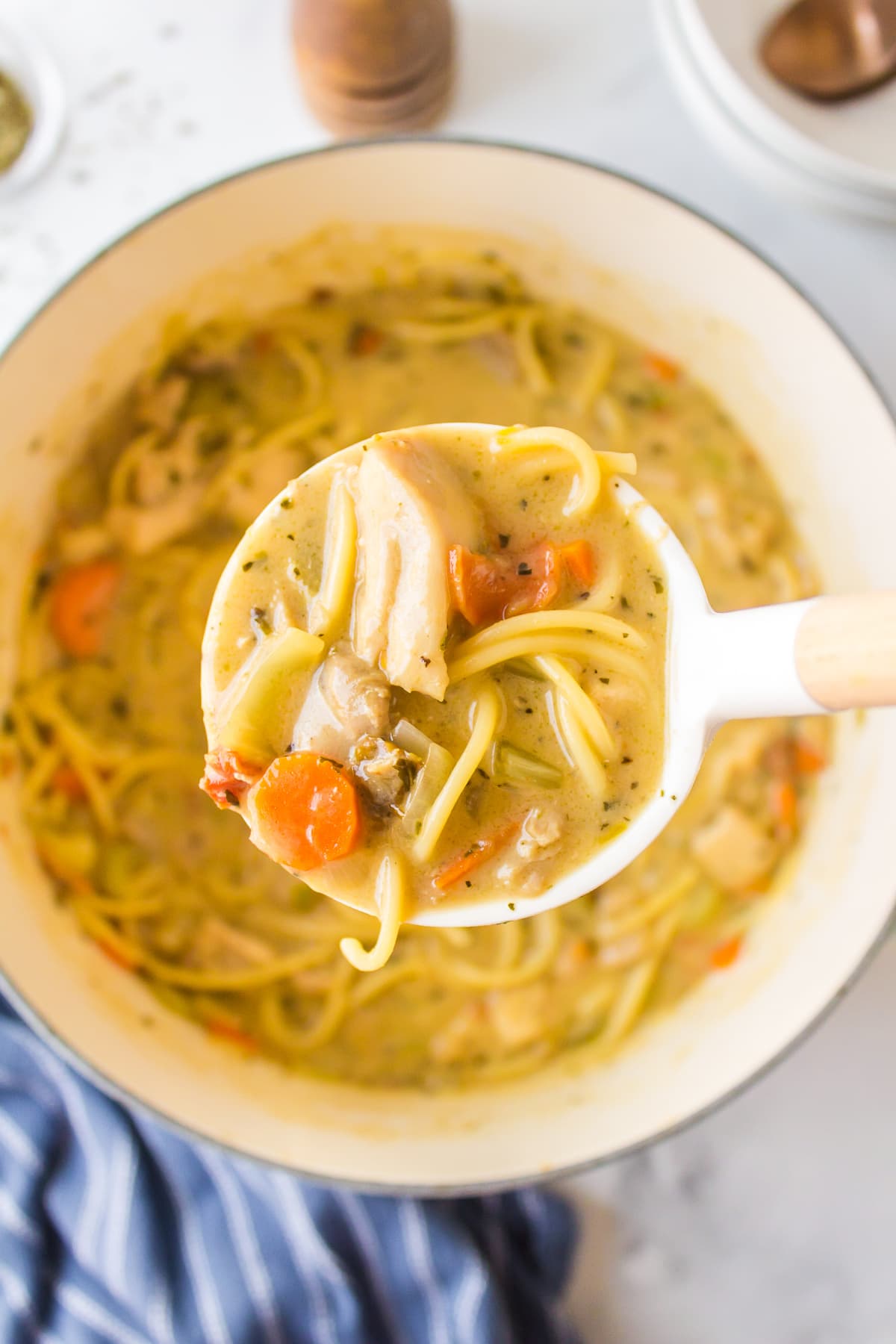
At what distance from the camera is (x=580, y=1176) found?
3633 mm

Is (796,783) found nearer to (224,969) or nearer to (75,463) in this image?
(224,969)

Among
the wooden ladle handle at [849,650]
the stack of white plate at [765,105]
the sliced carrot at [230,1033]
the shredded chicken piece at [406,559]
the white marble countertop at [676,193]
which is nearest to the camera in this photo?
the wooden ladle handle at [849,650]

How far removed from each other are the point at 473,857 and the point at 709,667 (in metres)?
0.57

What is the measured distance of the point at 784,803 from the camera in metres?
3.68

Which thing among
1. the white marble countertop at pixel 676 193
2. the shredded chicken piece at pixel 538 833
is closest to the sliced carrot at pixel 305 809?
the shredded chicken piece at pixel 538 833

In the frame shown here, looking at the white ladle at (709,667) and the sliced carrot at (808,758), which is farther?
the sliced carrot at (808,758)

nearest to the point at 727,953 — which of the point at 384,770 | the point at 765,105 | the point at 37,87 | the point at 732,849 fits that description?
the point at 732,849

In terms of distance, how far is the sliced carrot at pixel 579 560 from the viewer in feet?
7.82

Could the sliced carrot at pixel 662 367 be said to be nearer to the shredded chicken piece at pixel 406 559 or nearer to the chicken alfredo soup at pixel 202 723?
the chicken alfredo soup at pixel 202 723

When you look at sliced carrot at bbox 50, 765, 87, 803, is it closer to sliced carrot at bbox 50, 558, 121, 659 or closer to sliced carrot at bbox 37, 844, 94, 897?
sliced carrot at bbox 37, 844, 94, 897

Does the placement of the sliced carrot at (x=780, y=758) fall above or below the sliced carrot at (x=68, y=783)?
above

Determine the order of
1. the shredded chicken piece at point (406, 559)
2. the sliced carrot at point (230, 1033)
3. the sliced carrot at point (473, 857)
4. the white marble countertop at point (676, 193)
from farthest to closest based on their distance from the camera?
the sliced carrot at point (230, 1033) < the white marble countertop at point (676, 193) < the sliced carrot at point (473, 857) < the shredded chicken piece at point (406, 559)

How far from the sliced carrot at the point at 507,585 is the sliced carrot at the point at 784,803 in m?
1.62

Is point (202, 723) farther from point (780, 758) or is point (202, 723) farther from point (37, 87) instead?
point (37, 87)
